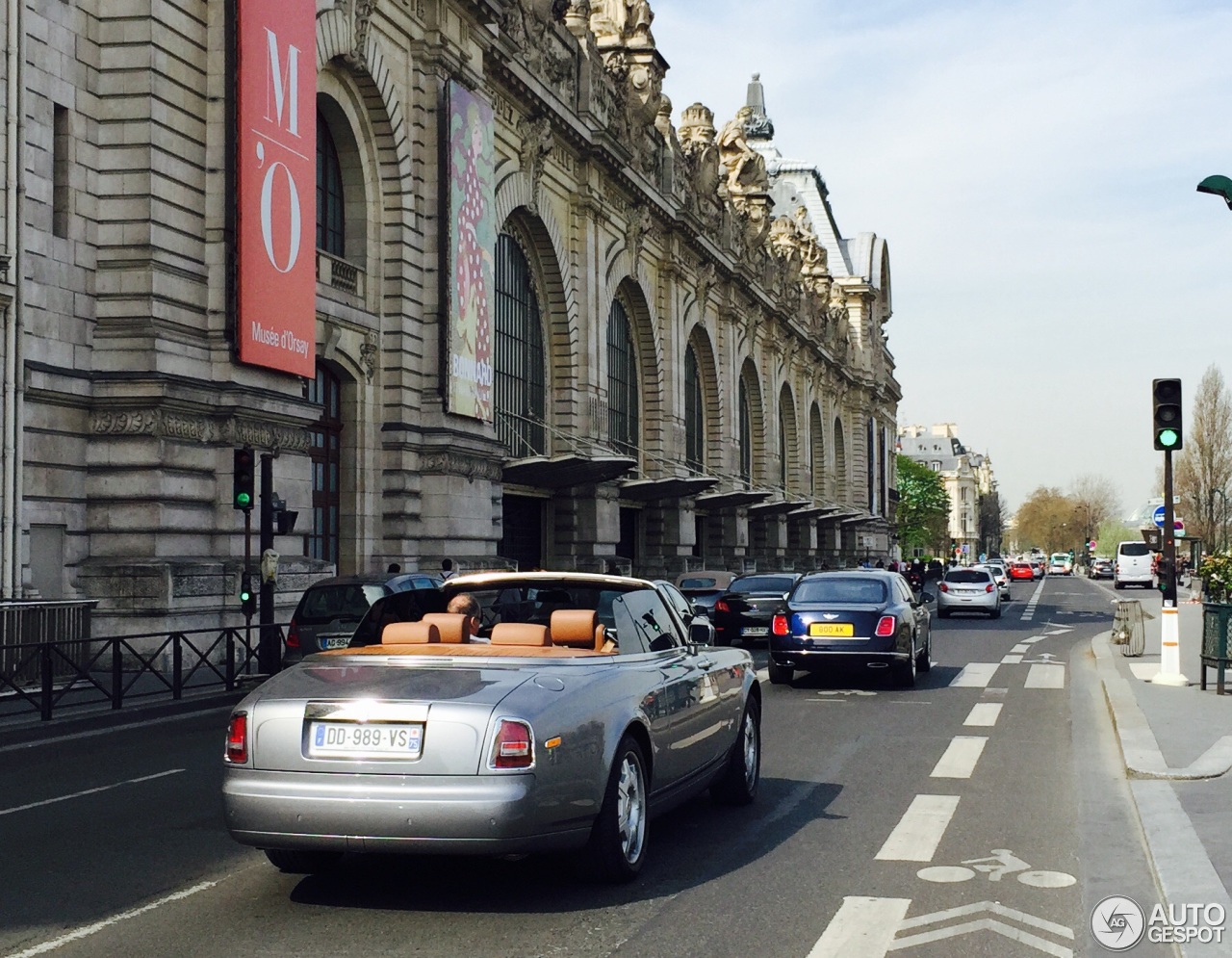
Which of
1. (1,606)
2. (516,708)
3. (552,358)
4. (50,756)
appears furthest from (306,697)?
(552,358)

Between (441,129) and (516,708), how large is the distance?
26.8m

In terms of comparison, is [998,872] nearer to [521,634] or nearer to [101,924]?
[521,634]

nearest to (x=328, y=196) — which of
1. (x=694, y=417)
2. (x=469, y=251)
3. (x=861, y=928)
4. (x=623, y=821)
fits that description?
(x=469, y=251)

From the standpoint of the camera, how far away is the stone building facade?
21531 millimetres

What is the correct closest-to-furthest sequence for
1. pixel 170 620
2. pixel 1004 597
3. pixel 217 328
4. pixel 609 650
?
pixel 609 650
pixel 170 620
pixel 217 328
pixel 1004 597

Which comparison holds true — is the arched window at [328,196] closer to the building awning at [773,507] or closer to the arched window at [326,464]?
the arched window at [326,464]

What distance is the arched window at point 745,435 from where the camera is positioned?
2795 inches

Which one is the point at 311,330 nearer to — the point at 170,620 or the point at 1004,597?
the point at 170,620

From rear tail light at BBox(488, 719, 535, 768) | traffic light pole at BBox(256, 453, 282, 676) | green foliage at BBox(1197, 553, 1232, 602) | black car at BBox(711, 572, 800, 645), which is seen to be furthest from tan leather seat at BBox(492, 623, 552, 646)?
black car at BBox(711, 572, 800, 645)

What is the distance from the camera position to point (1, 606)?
1784 cm

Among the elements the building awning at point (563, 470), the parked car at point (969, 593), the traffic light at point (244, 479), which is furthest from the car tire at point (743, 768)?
the parked car at point (969, 593)

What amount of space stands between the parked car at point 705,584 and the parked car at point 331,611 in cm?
1101

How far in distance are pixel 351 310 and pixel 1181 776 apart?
22007mm

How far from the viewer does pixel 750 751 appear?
9.77 m
